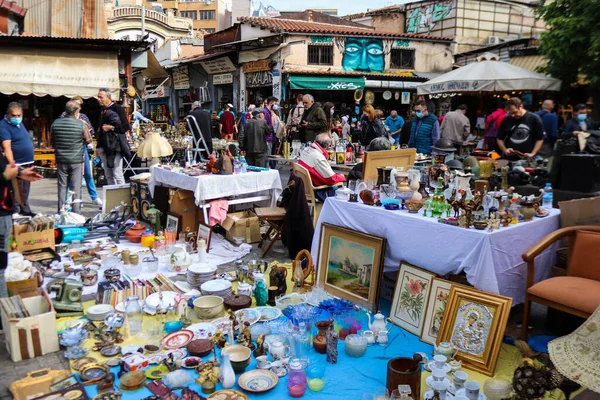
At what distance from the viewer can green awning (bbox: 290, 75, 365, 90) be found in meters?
16.4

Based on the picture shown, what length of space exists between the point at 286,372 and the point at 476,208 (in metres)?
1.79

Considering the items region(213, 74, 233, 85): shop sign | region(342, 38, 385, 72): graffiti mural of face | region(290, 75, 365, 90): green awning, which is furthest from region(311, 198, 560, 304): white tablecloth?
region(213, 74, 233, 85): shop sign

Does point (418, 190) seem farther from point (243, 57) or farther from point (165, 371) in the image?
point (243, 57)

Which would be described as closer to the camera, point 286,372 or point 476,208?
point 286,372

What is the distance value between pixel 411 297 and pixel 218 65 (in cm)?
1808

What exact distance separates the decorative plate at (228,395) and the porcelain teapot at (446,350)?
4.26 feet

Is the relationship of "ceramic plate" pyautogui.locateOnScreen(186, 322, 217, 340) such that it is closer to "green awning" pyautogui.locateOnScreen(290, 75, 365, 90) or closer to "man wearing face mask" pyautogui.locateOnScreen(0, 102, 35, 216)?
"man wearing face mask" pyautogui.locateOnScreen(0, 102, 35, 216)

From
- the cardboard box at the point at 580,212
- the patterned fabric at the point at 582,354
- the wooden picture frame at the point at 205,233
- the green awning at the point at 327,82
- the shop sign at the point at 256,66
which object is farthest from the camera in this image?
the shop sign at the point at 256,66

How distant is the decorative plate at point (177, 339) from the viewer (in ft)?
11.5

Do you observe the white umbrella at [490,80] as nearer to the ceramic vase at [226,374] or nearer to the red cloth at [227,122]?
the red cloth at [227,122]

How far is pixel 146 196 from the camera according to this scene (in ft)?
22.5

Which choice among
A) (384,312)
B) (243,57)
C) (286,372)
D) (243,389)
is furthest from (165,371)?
(243,57)

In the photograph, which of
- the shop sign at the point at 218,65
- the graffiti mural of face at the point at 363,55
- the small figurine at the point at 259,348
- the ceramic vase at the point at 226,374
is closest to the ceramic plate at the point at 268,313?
the small figurine at the point at 259,348

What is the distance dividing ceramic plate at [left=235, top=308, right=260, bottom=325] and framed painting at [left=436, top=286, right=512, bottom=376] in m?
1.41
